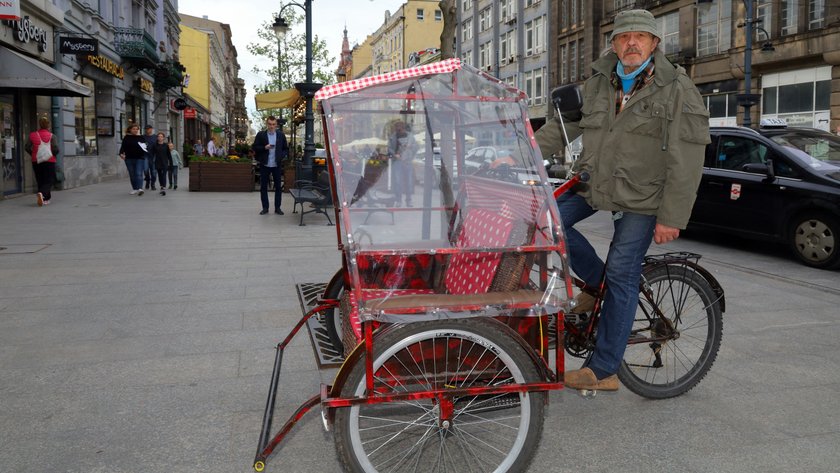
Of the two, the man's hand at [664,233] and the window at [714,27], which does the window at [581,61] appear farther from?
the man's hand at [664,233]

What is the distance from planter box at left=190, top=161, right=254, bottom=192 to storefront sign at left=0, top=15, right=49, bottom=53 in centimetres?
515

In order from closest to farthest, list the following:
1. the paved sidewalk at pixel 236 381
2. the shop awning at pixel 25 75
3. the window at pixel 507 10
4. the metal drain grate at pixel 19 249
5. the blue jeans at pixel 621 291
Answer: the paved sidewalk at pixel 236 381, the blue jeans at pixel 621 291, the metal drain grate at pixel 19 249, the shop awning at pixel 25 75, the window at pixel 507 10

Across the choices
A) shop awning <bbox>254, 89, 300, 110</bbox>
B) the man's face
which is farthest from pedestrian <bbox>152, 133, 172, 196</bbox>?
the man's face

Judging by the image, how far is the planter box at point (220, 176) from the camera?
2095 cm

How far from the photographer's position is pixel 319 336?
12.5ft

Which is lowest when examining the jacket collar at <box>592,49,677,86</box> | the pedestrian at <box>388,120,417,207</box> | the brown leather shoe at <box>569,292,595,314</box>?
the brown leather shoe at <box>569,292,595,314</box>

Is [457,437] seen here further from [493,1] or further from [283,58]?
[493,1]

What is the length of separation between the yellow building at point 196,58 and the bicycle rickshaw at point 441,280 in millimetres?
65628

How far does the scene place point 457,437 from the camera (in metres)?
2.97

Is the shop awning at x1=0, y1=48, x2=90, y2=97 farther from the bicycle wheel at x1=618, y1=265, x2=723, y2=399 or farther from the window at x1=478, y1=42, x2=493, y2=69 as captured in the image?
the window at x1=478, y1=42, x2=493, y2=69

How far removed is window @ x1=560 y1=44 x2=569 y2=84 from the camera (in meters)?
46.5

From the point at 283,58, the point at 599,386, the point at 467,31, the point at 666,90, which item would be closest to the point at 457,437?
the point at 599,386

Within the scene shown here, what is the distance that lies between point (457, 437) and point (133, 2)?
32442 millimetres

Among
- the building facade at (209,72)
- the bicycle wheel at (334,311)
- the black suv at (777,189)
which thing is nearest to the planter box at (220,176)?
the black suv at (777,189)
